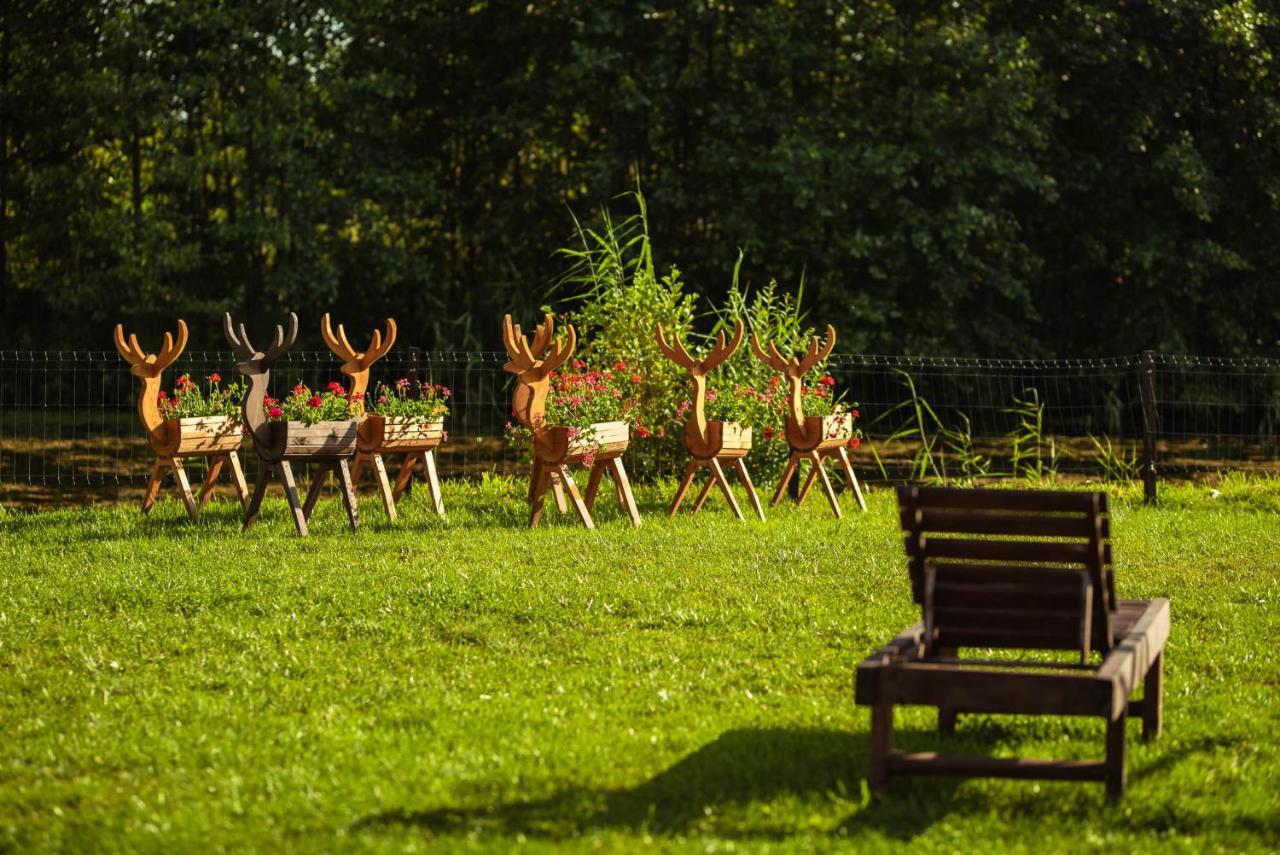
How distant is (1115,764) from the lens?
5277 mm

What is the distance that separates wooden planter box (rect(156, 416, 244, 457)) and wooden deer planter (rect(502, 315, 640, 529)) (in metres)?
2.43

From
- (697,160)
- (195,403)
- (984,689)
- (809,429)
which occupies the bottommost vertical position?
(984,689)

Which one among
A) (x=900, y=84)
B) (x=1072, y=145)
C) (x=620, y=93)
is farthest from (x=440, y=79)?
(x=1072, y=145)

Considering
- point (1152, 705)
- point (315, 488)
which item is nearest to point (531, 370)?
point (315, 488)

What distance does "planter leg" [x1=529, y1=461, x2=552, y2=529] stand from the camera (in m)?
12.5

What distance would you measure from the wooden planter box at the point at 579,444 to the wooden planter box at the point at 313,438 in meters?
1.51

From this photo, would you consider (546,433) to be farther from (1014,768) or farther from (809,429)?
(1014,768)

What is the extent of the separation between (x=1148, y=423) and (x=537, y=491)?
19.6 feet

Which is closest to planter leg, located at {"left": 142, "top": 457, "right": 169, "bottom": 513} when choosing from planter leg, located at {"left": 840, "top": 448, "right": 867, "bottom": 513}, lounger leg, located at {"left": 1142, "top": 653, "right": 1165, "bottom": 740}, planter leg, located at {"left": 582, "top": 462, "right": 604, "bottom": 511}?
planter leg, located at {"left": 582, "top": 462, "right": 604, "bottom": 511}

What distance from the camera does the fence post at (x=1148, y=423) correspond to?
14.6 m

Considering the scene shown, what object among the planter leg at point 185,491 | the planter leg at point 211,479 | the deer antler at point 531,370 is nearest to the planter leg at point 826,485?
the deer antler at point 531,370

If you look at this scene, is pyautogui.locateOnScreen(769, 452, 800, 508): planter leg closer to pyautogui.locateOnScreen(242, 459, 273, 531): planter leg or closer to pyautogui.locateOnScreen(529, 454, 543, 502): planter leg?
pyautogui.locateOnScreen(529, 454, 543, 502): planter leg

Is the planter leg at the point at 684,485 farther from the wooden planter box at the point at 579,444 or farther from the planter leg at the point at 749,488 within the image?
the wooden planter box at the point at 579,444

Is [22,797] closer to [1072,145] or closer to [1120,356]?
[1120,356]
